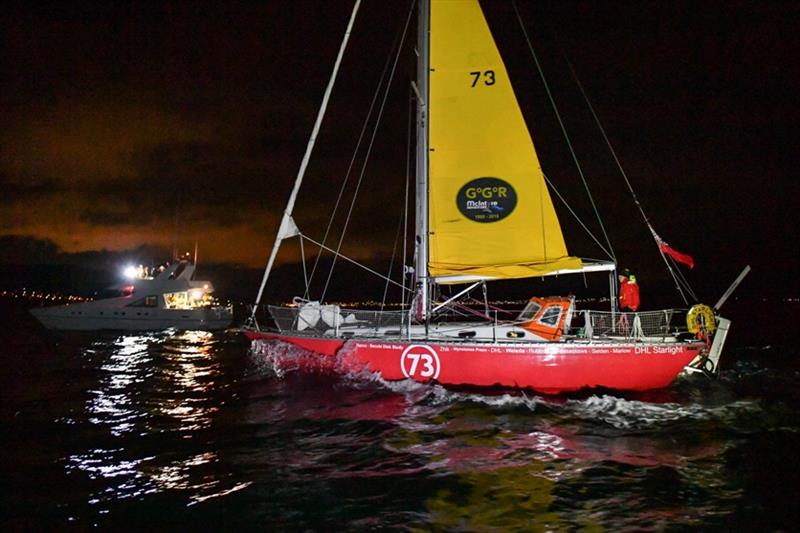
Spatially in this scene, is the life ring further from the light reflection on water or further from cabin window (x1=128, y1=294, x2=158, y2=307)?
cabin window (x1=128, y1=294, x2=158, y2=307)

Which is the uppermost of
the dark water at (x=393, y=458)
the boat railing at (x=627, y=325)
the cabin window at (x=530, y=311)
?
the cabin window at (x=530, y=311)

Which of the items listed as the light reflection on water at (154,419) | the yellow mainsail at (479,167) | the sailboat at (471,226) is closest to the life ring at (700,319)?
the sailboat at (471,226)

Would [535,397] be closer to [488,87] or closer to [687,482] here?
[687,482]

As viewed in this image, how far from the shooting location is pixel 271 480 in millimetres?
8492

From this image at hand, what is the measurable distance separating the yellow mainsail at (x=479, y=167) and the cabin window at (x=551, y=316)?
54.7 inches

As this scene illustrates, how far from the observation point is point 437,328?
584 inches

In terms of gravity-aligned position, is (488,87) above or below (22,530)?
above

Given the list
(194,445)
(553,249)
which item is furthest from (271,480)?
(553,249)

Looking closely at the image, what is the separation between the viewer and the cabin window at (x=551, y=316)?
14156 mm

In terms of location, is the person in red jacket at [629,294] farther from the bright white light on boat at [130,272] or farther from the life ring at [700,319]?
the bright white light on boat at [130,272]

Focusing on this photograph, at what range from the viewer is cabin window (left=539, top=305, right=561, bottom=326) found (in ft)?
46.4

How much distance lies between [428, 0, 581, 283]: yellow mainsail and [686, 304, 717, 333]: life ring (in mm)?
3410

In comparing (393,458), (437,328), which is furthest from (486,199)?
(393,458)

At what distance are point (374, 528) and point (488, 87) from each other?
11609 millimetres
